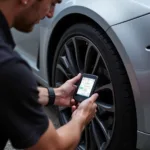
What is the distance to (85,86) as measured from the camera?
2295mm

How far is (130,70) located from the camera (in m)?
2.18

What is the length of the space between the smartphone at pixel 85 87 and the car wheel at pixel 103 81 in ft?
0.26

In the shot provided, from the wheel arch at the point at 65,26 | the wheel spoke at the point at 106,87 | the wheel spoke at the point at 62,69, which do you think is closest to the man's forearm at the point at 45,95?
the wheel spoke at the point at 106,87

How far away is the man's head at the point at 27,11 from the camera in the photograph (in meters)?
1.40

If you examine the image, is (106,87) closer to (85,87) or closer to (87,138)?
(85,87)

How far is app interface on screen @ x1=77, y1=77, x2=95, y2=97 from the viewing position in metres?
2.27

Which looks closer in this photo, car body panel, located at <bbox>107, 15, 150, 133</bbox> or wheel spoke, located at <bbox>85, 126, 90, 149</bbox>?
car body panel, located at <bbox>107, 15, 150, 133</bbox>

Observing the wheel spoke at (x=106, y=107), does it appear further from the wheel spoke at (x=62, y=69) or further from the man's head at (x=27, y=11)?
the man's head at (x=27, y=11)

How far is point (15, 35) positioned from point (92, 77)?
1539 mm

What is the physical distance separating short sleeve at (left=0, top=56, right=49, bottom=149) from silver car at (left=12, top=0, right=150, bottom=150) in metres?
0.83

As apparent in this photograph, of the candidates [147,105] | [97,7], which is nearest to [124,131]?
[147,105]

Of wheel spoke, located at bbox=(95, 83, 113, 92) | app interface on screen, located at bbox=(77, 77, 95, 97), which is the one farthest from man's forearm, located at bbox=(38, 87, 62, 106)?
wheel spoke, located at bbox=(95, 83, 113, 92)

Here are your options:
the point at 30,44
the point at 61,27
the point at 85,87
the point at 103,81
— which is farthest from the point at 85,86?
the point at 30,44

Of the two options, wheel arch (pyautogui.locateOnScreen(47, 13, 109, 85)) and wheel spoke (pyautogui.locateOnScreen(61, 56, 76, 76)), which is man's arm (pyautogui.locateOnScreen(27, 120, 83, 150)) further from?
wheel spoke (pyautogui.locateOnScreen(61, 56, 76, 76))
